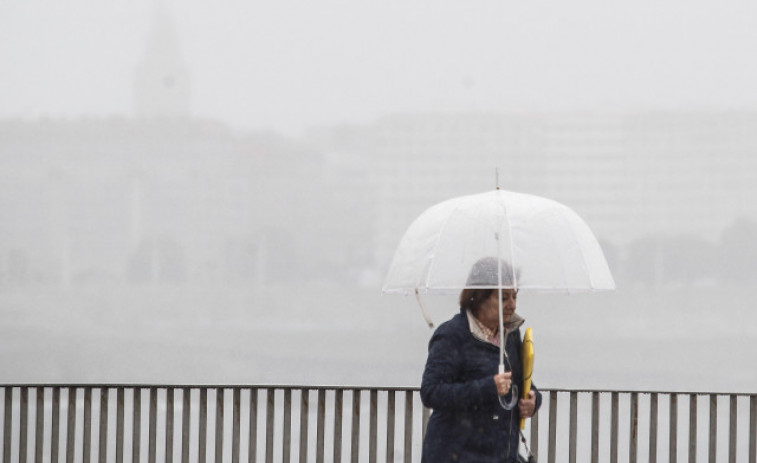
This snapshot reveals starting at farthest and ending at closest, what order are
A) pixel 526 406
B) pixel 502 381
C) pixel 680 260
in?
pixel 680 260
pixel 526 406
pixel 502 381

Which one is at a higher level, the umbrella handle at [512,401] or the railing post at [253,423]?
the umbrella handle at [512,401]

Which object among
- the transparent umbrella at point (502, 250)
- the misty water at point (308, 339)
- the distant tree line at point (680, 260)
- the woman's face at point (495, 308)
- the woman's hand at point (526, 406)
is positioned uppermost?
the transparent umbrella at point (502, 250)

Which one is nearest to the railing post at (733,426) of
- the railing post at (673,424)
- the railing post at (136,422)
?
the railing post at (673,424)

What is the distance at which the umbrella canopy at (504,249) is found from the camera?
4.55 m

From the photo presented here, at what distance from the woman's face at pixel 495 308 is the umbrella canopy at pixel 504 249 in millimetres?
55

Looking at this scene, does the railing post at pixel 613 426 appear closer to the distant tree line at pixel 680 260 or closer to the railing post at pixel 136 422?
the railing post at pixel 136 422

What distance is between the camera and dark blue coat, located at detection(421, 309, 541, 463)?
443cm

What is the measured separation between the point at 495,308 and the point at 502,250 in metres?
0.23

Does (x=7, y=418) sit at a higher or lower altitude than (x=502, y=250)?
lower

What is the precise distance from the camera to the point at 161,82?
384 feet

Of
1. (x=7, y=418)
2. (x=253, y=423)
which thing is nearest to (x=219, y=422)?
(x=253, y=423)

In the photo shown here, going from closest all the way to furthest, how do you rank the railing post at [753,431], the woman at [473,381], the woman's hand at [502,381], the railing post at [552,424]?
the woman's hand at [502,381], the woman at [473,381], the railing post at [552,424], the railing post at [753,431]

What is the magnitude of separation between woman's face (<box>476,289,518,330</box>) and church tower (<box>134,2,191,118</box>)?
10784 cm

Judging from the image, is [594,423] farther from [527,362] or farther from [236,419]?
[527,362]
